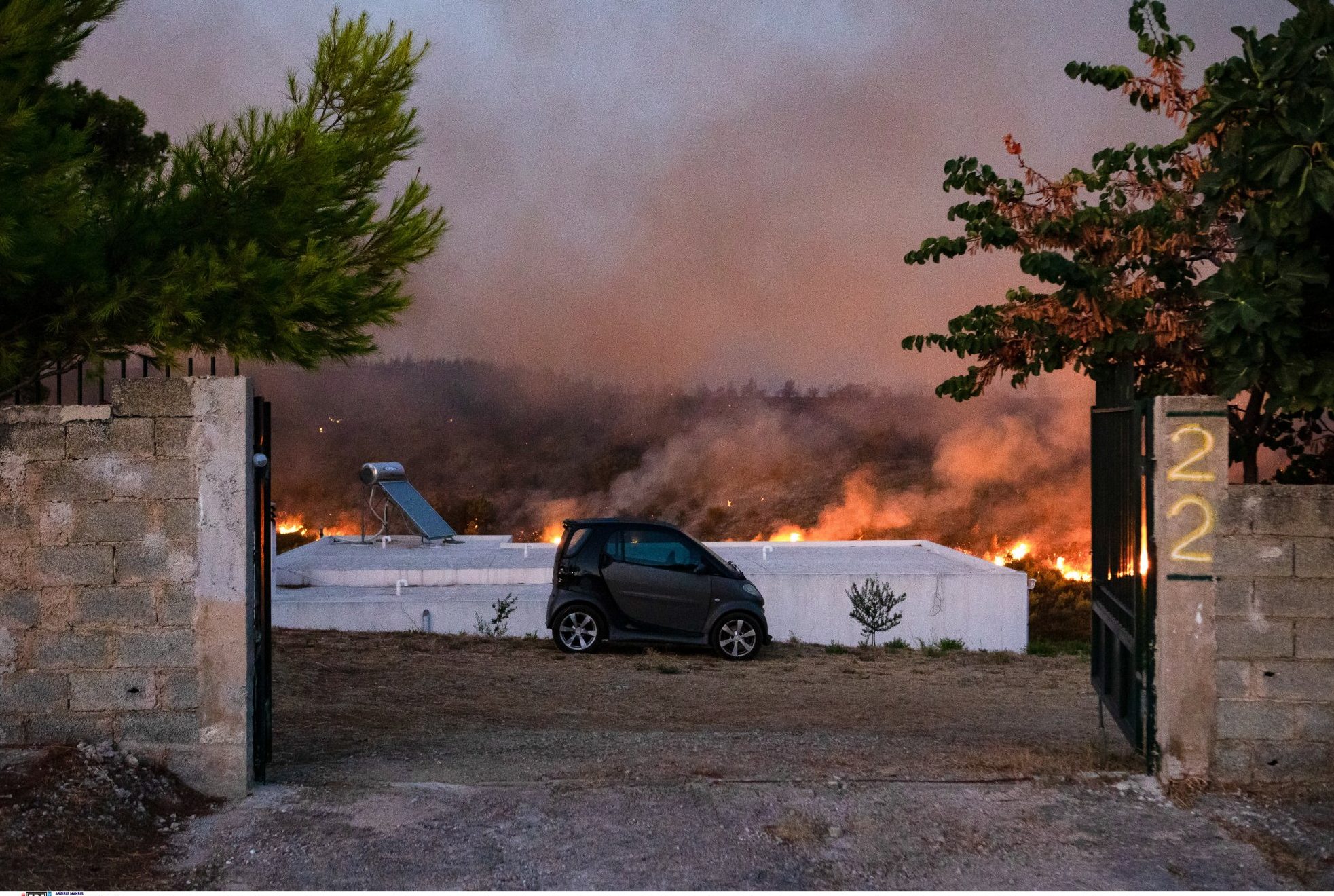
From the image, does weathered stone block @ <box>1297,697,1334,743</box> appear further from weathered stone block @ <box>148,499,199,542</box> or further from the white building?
the white building

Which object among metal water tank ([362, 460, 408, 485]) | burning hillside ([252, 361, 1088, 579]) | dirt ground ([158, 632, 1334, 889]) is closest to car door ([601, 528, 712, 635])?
dirt ground ([158, 632, 1334, 889])

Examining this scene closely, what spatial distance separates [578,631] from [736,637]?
187 centimetres

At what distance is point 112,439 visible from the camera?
5938 millimetres

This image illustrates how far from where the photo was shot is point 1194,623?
5.91 m

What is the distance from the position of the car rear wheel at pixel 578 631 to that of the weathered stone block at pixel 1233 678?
25.2 feet

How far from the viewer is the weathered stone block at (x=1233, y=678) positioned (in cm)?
590

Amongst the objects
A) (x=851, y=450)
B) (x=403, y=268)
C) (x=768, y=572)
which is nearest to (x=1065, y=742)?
(x=403, y=268)

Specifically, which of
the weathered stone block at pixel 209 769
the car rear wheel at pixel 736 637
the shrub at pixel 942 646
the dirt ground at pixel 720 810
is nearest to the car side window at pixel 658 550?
the car rear wheel at pixel 736 637

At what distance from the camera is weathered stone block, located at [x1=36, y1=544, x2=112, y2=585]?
5.93 m

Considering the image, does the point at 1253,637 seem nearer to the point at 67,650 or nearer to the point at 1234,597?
the point at 1234,597

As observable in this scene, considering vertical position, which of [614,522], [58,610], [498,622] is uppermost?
[614,522]

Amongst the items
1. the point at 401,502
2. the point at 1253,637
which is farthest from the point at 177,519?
the point at 401,502

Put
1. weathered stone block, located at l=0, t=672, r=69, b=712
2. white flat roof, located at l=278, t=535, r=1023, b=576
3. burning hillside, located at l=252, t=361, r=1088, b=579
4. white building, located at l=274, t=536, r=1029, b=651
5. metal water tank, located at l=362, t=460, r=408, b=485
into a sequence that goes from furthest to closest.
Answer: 1. burning hillside, located at l=252, t=361, r=1088, b=579
2. metal water tank, located at l=362, t=460, r=408, b=485
3. white flat roof, located at l=278, t=535, r=1023, b=576
4. white building, located at l=274, t=536, r=1029, b=651
5. weathered stone block, located at l=0, t=672, r=69, b=712

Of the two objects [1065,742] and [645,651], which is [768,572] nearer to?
[645,651]
